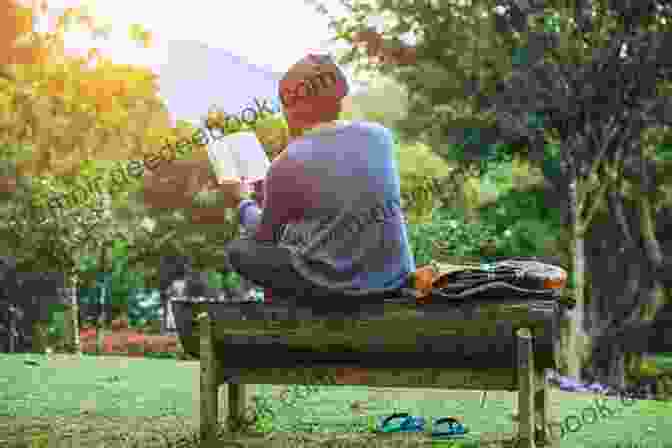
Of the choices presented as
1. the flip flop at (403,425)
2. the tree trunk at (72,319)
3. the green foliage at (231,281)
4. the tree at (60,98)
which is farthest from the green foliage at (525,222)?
the flip flop at (403,425)

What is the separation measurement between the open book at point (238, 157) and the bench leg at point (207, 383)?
27.6 inches

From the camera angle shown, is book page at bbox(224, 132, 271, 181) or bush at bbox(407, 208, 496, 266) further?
bush at bbox(407, 208, 496, 266)

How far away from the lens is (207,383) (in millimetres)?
4199

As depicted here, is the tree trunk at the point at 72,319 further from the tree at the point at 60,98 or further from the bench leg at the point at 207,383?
the bench leg at the point at 207,383

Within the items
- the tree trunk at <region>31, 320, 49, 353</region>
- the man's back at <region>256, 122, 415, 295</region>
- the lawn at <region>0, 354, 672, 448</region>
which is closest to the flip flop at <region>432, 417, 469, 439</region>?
the lawn at <region>0, 354, 672, 448</region>

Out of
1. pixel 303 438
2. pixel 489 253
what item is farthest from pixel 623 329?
pixel 303 438

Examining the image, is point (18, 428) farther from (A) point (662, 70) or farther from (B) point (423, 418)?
(A) point (662, 70)

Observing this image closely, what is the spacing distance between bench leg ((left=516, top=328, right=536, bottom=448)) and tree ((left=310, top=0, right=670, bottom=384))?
32.4ft

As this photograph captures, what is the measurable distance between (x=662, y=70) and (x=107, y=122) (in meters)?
9.82

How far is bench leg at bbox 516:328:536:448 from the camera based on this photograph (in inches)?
149

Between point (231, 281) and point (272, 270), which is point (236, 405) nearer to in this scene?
point (272, 270)

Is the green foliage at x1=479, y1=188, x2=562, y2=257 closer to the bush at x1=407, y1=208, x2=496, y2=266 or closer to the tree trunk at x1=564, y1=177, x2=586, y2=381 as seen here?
the tree trunk at x1=564, y1=177, x2=586, y2=381

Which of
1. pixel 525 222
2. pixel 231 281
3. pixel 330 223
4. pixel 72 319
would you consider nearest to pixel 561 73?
pixel 525 222

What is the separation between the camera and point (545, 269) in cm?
395
